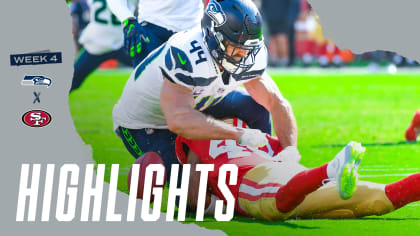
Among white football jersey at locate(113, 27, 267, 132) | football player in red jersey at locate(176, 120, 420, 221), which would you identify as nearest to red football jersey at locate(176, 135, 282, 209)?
football player in red jersey at locate(176, 120, 420, 221)

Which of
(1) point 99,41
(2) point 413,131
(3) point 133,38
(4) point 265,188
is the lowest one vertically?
(2) point 413,131

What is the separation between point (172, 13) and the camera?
5.02 m

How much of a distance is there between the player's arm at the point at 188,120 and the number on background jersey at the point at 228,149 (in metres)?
0.16

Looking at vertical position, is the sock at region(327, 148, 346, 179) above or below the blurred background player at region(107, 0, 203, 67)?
below

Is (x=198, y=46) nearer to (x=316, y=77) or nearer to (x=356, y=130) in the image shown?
(x=356, y=130)

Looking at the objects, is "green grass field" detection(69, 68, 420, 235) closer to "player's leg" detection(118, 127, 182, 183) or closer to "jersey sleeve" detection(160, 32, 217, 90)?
"player's leg" detection(118, 127, 182, 183)

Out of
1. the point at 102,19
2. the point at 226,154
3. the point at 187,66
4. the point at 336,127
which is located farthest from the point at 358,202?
the point at 102,19

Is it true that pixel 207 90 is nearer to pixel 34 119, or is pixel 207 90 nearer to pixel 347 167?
pixel 347 167

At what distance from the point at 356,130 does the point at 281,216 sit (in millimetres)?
2448

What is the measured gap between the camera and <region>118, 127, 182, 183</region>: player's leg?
440 centimetres

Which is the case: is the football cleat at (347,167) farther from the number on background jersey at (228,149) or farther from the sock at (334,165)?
the number on background jersey at (228,149)

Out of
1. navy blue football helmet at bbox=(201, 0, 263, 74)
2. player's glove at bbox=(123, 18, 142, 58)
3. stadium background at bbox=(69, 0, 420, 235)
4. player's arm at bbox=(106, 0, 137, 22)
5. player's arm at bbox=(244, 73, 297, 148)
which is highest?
navy blue football helmet at bbox=(201, 0, 263, 74)

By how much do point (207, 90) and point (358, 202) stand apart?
2.91 feet

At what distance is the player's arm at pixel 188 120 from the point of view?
3.95 m
